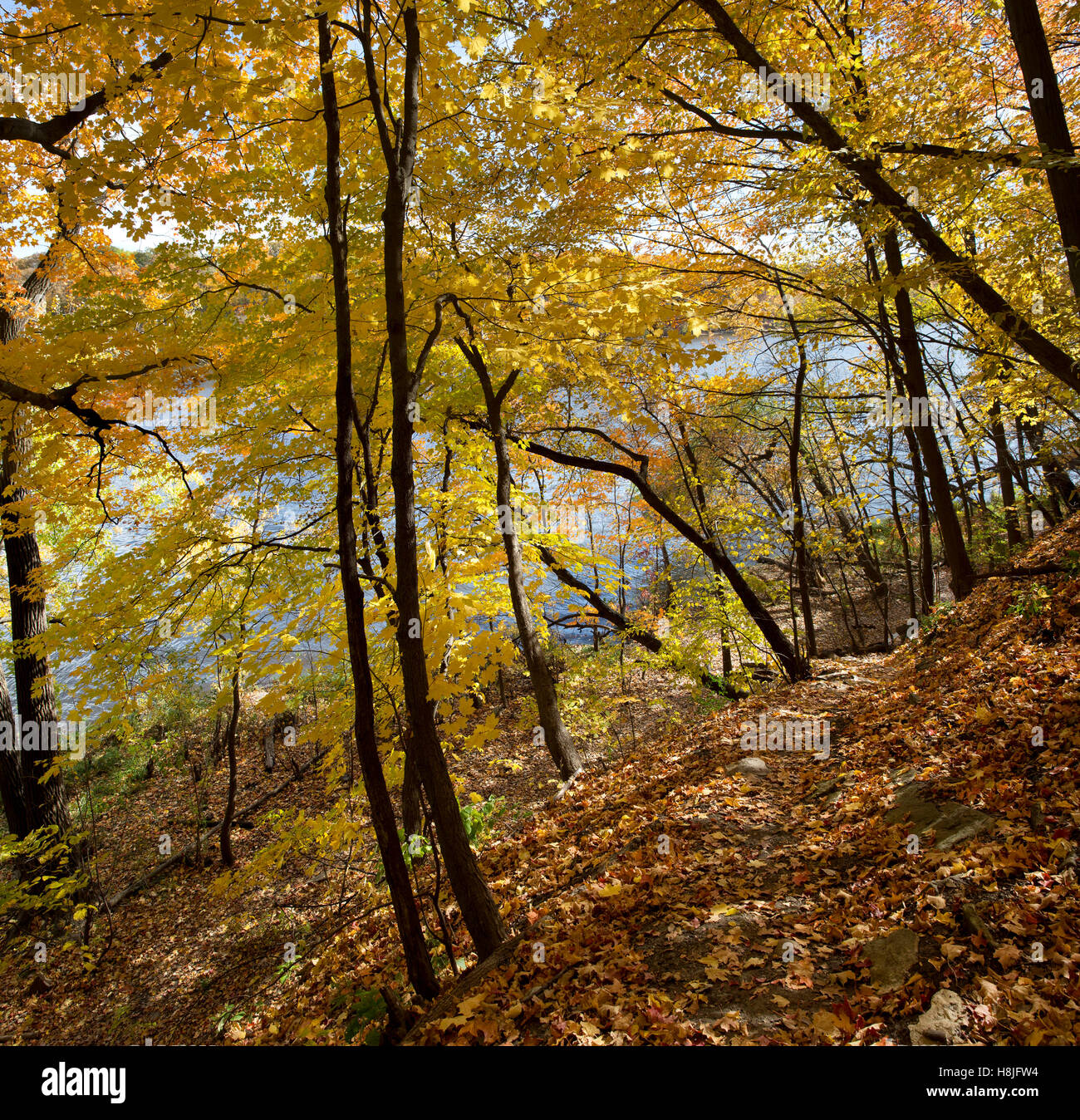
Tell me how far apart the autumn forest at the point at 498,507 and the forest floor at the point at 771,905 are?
3 centimetres

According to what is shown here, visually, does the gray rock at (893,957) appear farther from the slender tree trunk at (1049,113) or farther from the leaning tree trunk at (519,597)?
the leaning tree trunk at (519,597)

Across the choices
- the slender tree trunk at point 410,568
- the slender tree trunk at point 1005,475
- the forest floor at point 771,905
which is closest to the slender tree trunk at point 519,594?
the forest floor at point 771,905

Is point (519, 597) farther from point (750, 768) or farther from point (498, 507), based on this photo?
point (750, 768)

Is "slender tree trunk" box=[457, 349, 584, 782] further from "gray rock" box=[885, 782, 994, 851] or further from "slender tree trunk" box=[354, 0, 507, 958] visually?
"gray rock" box=[885, 782, 994, 851]

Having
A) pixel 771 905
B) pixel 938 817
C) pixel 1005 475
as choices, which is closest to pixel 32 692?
pixel 771 905

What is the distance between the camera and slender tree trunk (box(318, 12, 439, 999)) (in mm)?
3295

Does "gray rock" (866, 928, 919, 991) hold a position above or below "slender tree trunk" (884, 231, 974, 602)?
below

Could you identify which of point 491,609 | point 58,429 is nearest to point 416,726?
point 491,609

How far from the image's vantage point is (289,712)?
16359mm

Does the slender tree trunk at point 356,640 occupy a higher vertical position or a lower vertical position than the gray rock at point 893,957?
higher

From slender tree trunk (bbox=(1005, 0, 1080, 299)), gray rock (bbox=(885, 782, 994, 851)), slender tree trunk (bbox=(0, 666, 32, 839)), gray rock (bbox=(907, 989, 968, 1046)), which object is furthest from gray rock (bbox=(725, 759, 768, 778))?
slender tree trunk (bbox=(0, 666, 32, 839))

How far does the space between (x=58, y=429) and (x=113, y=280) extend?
165 centimetres

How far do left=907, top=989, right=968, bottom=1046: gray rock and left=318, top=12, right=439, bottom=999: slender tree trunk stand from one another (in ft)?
7.83

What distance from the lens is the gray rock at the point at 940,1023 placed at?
6.79 ft
